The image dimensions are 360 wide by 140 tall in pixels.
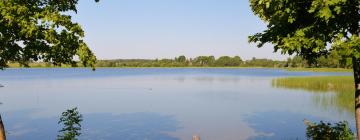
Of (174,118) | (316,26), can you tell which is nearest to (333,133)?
(316,26)

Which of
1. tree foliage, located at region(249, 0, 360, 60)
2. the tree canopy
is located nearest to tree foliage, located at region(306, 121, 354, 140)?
tree foliage, located at region(249, 0, 360, 60)

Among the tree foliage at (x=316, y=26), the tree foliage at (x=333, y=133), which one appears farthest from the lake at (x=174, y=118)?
the tree foliage at (x=316, y=26)

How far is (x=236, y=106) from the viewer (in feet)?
165

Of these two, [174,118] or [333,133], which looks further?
[174,118]

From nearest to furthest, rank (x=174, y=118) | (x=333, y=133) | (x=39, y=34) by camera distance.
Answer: (x=39, y=34)
(x=333, y=133)
(x=174, y=118)

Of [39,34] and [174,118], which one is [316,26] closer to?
[39,34]

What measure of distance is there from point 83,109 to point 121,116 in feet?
24.6

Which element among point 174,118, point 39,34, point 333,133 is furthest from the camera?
point 174,118

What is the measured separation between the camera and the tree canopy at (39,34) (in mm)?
11078

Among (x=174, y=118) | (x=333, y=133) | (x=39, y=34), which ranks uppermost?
(x=39, y=34)

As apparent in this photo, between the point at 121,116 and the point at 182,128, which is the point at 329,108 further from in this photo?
the point at 121,116

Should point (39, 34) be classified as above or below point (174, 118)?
above

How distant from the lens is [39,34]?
1159 centimetres

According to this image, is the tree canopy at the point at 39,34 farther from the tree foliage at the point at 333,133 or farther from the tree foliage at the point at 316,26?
the tree foliage at the point at 333,133
